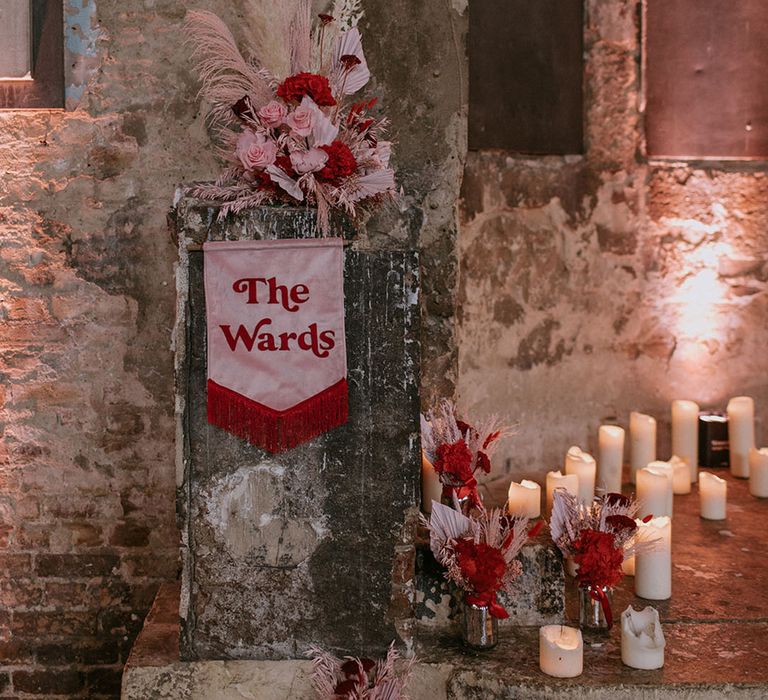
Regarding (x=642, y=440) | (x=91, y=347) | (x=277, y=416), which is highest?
(x=91, y=347)

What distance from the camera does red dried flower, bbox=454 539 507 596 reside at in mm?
2400

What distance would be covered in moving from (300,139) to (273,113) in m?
0.10

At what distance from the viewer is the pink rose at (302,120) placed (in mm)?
2371

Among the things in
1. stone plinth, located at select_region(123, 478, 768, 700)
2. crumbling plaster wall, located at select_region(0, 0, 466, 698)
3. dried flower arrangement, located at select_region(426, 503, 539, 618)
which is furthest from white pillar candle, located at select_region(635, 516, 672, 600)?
crumbling plaster wall, located at select_region(0, 0, 466, 698)

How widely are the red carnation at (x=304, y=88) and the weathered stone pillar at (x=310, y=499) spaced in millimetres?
301

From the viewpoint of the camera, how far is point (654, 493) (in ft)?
Answer: 11.0

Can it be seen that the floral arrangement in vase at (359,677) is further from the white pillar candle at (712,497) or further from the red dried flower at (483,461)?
the white pillar candle at (712,497)

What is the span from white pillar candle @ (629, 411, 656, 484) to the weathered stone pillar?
1993mm

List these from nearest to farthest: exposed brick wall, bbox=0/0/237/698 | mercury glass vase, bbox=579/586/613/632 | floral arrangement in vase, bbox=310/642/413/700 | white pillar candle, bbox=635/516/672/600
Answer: floral arrangement in vase, bbox=310/642/413/700
mercury glass vase, bbox=579/586/613/632
white pillar candle, bbox=635/516/672/600
exposed brick wall, bbox=0/0/237/698

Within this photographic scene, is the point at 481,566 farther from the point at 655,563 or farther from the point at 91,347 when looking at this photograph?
the point at 91,347

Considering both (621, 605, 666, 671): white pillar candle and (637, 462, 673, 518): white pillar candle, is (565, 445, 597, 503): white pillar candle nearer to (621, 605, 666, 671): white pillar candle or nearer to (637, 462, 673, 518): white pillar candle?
(637, 462, 673, 518): white pillar candle

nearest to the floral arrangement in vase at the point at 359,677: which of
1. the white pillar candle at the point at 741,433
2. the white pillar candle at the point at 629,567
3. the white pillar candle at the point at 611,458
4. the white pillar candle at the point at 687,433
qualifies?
the white pillar candle at the point at 629,567

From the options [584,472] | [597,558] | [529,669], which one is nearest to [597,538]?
[597,558]

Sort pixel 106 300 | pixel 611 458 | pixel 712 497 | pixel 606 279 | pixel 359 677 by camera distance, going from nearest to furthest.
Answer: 1. pixel 359 677
2. pixel 106 300
3. pixel 712 497
4. pixel 611 458
5. pixel 606 279
